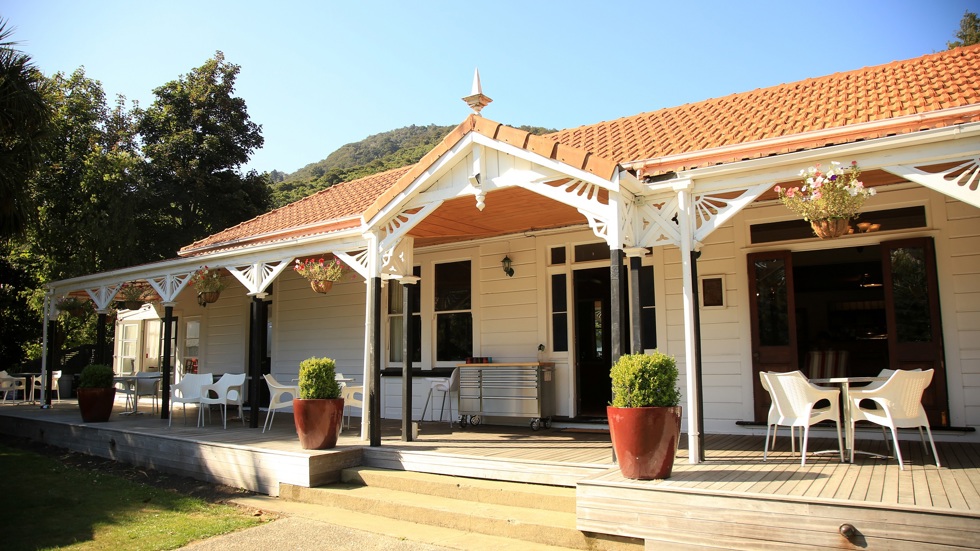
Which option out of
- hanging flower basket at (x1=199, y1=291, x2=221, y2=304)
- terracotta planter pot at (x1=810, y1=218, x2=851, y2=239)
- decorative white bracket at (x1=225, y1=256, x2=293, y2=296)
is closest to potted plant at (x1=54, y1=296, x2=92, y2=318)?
hanging flower basket at (x1=199, y1=291, x2=221, y2=304)

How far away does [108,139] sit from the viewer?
19.3 m

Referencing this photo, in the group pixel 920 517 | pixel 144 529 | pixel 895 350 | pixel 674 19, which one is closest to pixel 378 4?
pixel 674 19

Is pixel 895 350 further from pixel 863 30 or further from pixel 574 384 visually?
pixel 863 30

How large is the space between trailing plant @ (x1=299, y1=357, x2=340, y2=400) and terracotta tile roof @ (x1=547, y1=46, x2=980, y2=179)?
400 centimetres

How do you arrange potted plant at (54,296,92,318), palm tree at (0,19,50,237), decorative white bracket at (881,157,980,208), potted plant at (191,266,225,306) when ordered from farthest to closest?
potted plant at (54,296,92,318)
potted plant at (191,266,225,306)
palm tree at (0,19,50,237)
decorative white bracket at (881,157,980,208)

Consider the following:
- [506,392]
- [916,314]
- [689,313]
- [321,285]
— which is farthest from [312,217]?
[916,314]

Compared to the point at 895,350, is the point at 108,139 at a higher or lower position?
higher

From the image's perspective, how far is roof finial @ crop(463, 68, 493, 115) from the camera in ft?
22.2

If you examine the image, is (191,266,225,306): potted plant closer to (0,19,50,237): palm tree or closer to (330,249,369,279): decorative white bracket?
(0,19,50,237): palm tree

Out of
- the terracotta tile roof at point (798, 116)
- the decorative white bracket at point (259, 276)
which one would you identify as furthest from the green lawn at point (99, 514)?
the terracotta tile roof at point (798, 116)

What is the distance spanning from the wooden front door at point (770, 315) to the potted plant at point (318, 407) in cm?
475

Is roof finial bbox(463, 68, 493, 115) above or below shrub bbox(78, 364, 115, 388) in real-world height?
above

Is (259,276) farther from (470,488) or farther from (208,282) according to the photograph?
(470,488)

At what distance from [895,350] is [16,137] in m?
11.6
